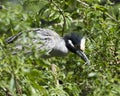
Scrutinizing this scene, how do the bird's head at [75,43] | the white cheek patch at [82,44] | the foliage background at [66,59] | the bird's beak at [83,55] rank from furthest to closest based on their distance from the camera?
the bird's head at [75,43] → the white cheek patch at [82,44] → the bird's beak at [83,55] → the foliage background at [66,59]

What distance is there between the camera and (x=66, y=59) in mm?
5199

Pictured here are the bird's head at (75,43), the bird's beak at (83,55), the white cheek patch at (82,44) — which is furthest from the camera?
the bird's head at (75,43)

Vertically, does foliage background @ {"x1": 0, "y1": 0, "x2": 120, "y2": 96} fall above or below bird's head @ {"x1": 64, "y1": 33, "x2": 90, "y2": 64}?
above

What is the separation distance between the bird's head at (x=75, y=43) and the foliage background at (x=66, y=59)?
67mm

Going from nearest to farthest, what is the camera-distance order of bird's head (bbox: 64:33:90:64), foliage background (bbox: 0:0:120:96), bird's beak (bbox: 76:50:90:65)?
1. foliage background (bbox: 0:0:120:96)
2. bird's beak (bbox: 76:50:90:65)
3. bird's head (bbox: 64:33:90:64)

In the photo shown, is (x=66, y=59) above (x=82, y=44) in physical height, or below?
below

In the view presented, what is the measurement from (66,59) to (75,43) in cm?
38

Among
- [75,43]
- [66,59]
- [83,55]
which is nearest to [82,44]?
[83,55]

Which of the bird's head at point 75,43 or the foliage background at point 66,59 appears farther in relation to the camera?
the bird's head at point 75,43

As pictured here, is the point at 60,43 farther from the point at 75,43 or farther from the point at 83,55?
the point at 83,55

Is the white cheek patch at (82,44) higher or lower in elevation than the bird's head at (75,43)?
higher

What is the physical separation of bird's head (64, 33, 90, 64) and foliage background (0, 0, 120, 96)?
0.22 ft

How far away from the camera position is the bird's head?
4.98 metres

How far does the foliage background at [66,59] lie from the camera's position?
3.10m
